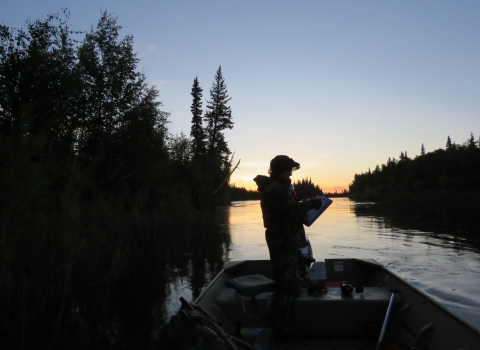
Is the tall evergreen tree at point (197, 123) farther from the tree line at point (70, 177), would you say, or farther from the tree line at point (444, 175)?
the tree line at point (444, 175)

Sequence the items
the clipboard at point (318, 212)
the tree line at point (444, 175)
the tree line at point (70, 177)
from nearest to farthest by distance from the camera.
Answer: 1. the clipboard at point (318, 212)
2. the tree line at point (70, 177)
3. the tree line at point (444, 175)

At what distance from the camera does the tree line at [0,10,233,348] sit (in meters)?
7.31

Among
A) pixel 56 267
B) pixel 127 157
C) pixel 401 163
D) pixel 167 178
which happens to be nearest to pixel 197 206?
pixel 167 178

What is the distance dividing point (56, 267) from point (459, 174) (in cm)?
7821

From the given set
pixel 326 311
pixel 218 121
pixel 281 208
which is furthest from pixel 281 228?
pixel 218 121

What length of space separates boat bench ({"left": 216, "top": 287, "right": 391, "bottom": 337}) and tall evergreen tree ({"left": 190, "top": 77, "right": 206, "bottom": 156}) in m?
40.8

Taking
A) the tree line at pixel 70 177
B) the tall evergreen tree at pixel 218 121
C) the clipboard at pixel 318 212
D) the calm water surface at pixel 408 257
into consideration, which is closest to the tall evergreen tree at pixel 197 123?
the tall evergreen tree at pixel 218 121

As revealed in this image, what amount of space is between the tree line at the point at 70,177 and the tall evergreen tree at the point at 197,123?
53.9ft

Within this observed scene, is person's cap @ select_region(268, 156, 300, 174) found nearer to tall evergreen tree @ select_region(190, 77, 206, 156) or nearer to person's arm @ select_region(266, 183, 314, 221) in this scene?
person's arm @ select_region(266, 183, 314, 221)

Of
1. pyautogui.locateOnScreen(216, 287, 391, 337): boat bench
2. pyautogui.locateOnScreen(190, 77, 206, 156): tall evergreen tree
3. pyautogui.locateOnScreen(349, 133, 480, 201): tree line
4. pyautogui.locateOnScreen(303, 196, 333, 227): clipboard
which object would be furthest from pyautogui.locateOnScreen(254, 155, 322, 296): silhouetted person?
pyautogui.locateOnScreen(349, 133, 480, 201): tree line

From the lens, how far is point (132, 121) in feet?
64.5

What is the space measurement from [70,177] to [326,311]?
5571 mm

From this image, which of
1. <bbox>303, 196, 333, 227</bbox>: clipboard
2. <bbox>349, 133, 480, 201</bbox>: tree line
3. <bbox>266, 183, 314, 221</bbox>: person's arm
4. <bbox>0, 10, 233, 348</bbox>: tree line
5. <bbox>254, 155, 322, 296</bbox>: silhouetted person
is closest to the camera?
<bbox>266, 183, 314, 221</bbox>: person's arm

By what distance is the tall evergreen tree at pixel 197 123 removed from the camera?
47094mm
